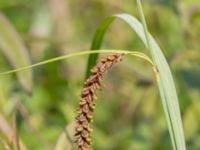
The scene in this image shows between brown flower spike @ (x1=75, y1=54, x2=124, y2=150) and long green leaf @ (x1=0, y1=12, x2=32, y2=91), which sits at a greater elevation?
long green leaf @ (x1=0, y1=12, x2=32, y2=91)

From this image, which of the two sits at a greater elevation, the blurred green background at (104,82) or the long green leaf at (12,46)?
the blurred green background at (104,82)

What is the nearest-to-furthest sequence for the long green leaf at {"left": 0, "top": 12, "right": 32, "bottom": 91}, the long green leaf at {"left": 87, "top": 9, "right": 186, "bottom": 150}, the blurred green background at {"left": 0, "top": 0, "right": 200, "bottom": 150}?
the long green leaf at {"left": 87, "top": 9, "right": 186, "bottom": 150}, the long green leaf at {"left": 0, "top": 12, "right": 32, "bottom": 91}, the blurred green background at {"left": 0, "top": 0, "right": 200, "bottom": 150}

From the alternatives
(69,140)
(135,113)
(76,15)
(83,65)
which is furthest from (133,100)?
(69,140)

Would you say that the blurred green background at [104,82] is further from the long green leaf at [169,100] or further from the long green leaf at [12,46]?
the long green leaf at [169,100]

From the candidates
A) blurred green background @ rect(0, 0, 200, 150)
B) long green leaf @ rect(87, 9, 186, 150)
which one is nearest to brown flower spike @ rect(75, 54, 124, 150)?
long green leaf @ rect(87, 9, 186, 150)

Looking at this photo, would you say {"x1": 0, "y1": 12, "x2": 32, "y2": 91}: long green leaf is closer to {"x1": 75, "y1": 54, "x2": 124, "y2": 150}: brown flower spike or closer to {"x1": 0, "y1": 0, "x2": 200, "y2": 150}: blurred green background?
{"x1": 0, "y1": 0, "x2": 200, "y2": 150}: blurred green background

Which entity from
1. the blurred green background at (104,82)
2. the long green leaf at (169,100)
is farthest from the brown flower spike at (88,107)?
the blurred green background at (104,82)

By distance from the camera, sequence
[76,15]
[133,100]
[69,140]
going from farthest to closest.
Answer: [76,15]
[133,100]
[69,140]

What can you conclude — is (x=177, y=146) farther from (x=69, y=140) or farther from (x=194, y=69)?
(x=194, y=69)
